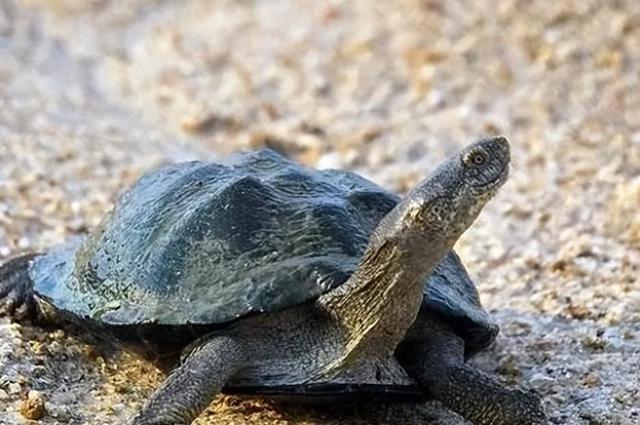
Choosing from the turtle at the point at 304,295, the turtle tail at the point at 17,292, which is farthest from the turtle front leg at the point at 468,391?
Result: the turtle tail at the point at 17,292

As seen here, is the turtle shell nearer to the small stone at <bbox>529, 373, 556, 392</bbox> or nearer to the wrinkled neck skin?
the wrinkled neck skin

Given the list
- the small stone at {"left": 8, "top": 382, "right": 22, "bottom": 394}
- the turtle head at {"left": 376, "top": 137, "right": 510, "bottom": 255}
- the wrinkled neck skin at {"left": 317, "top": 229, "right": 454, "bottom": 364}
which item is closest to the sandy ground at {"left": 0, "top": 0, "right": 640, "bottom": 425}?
the small stone at {"left": 8, "top": 382, "right": 22, "bottom": 394}

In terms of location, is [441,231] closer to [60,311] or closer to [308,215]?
[308,215]

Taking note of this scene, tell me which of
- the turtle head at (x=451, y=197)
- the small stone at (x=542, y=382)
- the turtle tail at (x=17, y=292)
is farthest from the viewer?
the turtle tail at (x=17, y=292)

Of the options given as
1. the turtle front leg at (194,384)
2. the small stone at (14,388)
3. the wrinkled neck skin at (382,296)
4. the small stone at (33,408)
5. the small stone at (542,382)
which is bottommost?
the small stone at (33,408)

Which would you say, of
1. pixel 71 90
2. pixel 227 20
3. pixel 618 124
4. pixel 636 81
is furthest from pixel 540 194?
pixel 227 20

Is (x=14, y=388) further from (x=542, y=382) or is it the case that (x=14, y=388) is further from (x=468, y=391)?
(x=542, y=382)

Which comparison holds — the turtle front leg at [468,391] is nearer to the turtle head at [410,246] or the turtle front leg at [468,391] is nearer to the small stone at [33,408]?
the turtle head at [410,246]

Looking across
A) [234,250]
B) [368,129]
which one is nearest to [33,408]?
[234,250]
